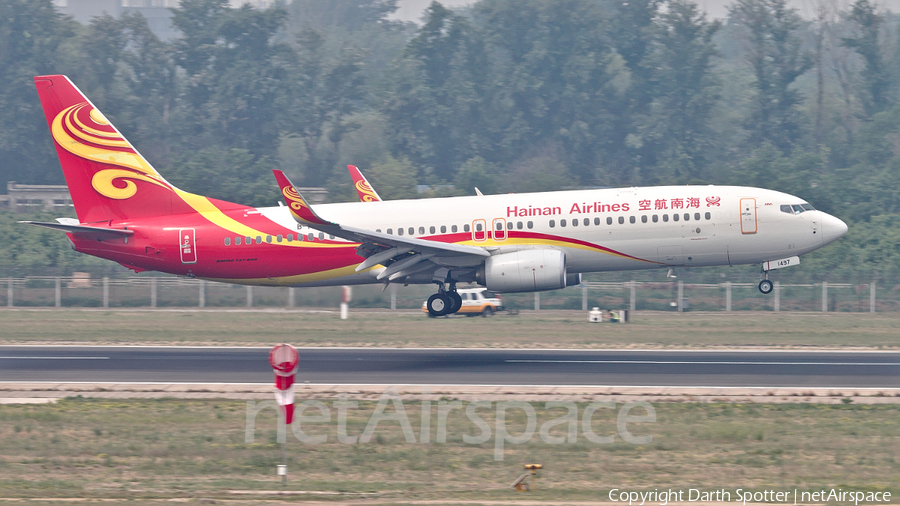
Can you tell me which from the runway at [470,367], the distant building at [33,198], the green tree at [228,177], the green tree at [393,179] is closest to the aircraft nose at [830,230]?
the runway at [470,367]

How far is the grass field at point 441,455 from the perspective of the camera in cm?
1345

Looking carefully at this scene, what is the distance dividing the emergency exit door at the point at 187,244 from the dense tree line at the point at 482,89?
48.1m

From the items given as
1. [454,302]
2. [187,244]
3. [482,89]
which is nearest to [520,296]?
[454,302]

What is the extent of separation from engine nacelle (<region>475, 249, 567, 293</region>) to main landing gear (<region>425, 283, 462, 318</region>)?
2.90m

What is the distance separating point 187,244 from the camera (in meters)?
32.1

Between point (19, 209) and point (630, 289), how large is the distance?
47944mm

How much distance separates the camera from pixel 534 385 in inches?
863

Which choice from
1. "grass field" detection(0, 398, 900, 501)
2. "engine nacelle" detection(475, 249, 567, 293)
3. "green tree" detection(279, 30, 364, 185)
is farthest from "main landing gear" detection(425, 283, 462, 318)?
"green tree" detection(279, 30, 364, 185)

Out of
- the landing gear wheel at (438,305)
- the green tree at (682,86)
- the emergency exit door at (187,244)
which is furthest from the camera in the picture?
the green tree at (682,86)

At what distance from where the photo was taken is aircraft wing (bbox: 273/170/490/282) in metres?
27.7

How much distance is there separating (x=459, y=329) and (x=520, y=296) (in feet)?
47.2

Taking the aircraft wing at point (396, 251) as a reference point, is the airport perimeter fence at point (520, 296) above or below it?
below

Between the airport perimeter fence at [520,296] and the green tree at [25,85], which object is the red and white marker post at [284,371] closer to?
the airport perimeter fence at [520,296]

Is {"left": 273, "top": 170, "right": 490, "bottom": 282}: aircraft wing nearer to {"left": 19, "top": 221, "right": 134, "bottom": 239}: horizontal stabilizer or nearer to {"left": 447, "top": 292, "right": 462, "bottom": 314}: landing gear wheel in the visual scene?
{"left": 447, "top": 292, "right": 462, "bottom": 314}: landing gear wheel
